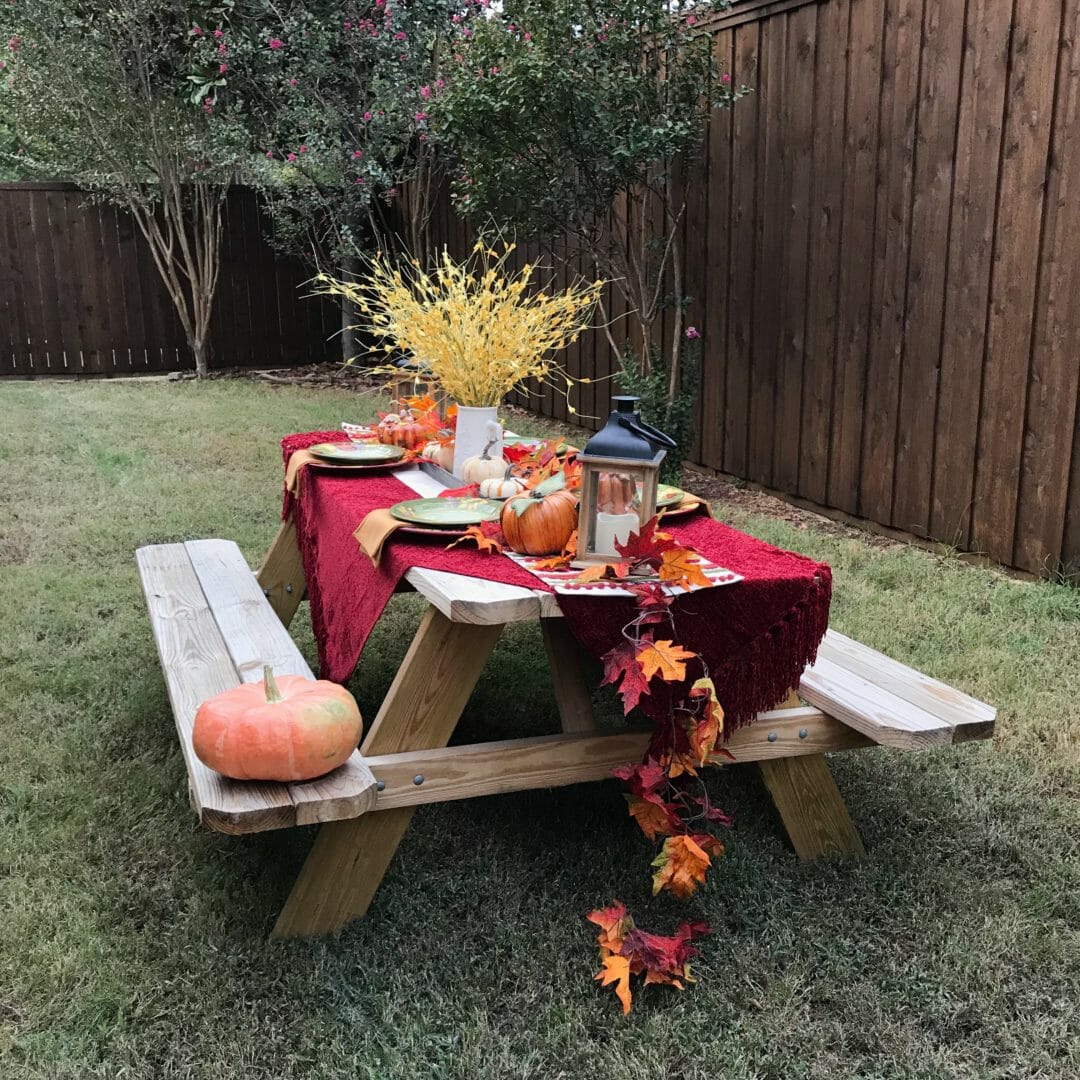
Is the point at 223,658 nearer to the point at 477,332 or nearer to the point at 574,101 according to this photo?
the point at 477,332

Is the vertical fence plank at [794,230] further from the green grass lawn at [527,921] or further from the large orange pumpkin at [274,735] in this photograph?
the large orange pumpkin at [274,735]

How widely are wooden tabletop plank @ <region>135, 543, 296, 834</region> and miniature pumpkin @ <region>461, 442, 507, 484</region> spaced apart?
69 centimetres

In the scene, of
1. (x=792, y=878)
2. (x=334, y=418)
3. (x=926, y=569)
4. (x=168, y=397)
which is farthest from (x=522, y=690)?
(x=168, y=397)

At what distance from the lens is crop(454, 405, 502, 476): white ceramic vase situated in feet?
8.66

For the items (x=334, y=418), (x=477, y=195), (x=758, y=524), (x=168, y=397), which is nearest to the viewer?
(x=758, y=524)

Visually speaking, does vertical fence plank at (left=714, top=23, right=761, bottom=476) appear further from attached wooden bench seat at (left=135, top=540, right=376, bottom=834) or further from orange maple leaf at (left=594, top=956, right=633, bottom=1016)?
orange maple leaf at (left=594, top=956, right=633, bottom=1016)

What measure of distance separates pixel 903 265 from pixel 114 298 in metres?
8.16

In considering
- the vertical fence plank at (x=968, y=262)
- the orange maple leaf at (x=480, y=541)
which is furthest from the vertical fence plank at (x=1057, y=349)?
the orange maple leaf at (x=480, y=541)

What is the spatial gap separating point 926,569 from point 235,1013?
3.09 metres

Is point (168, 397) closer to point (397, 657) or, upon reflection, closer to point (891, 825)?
point (397, 657)

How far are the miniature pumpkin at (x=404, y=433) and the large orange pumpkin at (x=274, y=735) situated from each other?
143 centimetres

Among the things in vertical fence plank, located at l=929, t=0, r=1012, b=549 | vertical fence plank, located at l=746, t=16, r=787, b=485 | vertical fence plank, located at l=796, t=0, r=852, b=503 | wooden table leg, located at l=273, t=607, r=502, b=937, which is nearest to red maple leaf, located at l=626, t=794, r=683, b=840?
wooden table leg, located at l=273, t=607, r=502, b=937

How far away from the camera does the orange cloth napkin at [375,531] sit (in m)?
2.06

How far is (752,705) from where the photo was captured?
1888 millimetres
